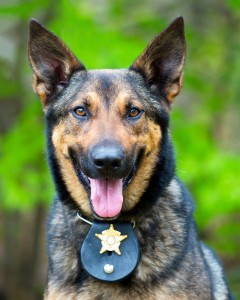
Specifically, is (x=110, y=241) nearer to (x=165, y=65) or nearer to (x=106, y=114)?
(x=106, y=114)

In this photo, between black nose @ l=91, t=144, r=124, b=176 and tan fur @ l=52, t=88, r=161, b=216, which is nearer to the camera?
black nose @ l=91, t=144, r=124, b=176

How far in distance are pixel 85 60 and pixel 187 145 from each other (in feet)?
7.23

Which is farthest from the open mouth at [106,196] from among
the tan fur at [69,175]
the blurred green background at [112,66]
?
the blurred green background at [112,66]

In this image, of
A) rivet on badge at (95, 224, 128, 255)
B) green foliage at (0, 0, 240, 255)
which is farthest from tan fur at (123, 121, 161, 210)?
green foliage at (0, 0, 240, 255)

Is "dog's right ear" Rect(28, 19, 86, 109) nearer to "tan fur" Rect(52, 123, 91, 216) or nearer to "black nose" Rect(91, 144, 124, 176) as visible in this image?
"tan fur" Rect(52, 123, 91, 216)

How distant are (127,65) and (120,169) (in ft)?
13.5

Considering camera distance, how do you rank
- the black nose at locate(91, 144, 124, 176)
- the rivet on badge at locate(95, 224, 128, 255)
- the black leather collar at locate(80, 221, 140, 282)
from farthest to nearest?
the rivet on badge at locate(95, 224, 128, 255)
the black leather collar at locate(80, 221, 140, 282)
the black nose at locate(91, 144, 124, 176)

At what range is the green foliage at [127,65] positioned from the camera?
867 centimetres

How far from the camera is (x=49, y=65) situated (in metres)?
5.07

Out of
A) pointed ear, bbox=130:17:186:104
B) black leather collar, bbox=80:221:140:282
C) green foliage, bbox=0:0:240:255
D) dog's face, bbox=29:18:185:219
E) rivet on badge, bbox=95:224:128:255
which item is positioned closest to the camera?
dog's face, bbox=29:18:185:219

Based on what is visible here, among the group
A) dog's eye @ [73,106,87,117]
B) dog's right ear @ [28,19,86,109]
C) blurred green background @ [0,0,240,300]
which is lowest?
blurred green background @ [0,0,240,300]

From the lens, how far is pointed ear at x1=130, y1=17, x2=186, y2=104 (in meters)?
4.93

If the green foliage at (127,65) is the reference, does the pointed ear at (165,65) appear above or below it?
above

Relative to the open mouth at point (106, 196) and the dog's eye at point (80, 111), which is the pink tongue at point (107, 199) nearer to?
the open mouth at point (106, 196)
